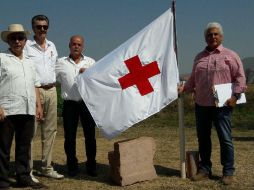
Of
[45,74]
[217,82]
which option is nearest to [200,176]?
[217,82]

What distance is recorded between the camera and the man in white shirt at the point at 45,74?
20.9 feet

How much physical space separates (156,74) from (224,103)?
1035 mm

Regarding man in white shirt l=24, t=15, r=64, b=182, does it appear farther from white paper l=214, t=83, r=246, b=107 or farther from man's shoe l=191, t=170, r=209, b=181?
white paper l=214, t=83, r=246, b=107

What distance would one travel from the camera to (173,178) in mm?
6609

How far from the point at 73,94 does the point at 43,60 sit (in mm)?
672

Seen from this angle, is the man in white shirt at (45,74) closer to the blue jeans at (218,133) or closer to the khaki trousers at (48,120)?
the khaki trousers at (48,120)

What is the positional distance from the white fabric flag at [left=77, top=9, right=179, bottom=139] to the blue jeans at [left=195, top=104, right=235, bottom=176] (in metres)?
0.56

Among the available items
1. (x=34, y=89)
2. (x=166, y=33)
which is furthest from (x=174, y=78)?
(x=34, y=89)

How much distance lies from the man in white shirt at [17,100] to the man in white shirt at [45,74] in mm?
390

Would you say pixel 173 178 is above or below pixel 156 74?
below

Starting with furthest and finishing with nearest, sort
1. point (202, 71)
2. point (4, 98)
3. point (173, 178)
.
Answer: point (173, 178), point (202, 71), point (4, 98)

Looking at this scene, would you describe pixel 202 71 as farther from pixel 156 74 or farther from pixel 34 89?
pixel 34 89

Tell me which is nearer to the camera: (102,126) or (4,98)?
(4,98)

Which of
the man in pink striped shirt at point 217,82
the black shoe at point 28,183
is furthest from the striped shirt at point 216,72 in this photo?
the black shoe at point 28,183
